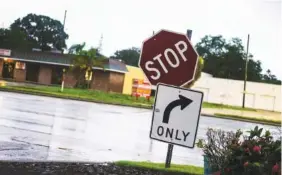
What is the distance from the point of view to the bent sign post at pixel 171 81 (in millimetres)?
5324

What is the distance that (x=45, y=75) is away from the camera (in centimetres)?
4603

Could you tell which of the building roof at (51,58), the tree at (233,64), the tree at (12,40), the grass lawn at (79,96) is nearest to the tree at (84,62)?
the building roof at (51,58)

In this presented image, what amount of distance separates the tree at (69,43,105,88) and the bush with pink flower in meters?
35.7

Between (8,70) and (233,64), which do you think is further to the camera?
(233,64)

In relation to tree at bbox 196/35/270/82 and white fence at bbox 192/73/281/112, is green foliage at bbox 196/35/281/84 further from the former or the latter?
white fence at bbox 192/73/281/112

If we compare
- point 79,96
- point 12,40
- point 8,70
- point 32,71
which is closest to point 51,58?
point 32,71

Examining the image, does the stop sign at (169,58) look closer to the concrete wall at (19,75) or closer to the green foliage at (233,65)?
the concrete wall at (19,75)

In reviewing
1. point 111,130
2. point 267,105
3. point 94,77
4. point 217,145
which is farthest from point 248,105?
point 217,145

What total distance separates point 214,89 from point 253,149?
47.1 meters

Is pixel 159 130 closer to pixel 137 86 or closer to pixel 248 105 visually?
pixel 137 86

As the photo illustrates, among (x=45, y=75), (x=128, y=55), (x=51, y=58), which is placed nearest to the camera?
(x=51, y=58)

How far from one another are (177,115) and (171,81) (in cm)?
56

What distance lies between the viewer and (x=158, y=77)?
5.80 metres

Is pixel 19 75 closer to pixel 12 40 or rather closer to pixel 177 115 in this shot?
pixel 12 40
